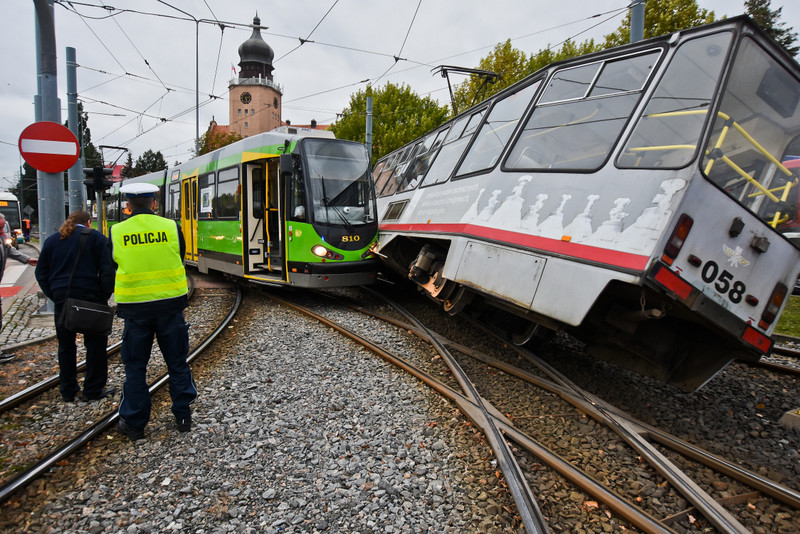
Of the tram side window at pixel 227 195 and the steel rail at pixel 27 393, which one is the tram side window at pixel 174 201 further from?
the steel rail at pixel 27 393

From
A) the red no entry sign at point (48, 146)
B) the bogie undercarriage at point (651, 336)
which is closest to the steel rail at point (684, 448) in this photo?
the bogie undercarriage at point (651, 336)

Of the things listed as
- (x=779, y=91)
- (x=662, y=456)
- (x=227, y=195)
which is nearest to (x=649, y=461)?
(x=662, y=456)

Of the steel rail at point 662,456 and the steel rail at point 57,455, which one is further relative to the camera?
the steel rail at point 57,455

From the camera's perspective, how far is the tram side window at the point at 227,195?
9824mm

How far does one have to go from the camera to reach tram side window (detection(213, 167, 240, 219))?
32.2 feet

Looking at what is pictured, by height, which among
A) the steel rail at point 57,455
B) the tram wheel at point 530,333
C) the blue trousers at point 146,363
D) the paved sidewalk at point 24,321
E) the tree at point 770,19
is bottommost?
the paved sidewalk at point 24,321

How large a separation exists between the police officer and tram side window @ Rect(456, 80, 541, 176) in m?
3.32

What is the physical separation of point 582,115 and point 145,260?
3.77m

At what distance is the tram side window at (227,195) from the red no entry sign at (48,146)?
3352 mm

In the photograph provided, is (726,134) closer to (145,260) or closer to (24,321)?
(145,260)

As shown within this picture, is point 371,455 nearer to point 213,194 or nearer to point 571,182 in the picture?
point 571,182

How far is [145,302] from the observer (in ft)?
11.8

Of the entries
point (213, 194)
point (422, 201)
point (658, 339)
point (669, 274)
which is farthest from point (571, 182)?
point (213, 194)

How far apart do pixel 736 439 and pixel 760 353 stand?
0.75 metres
